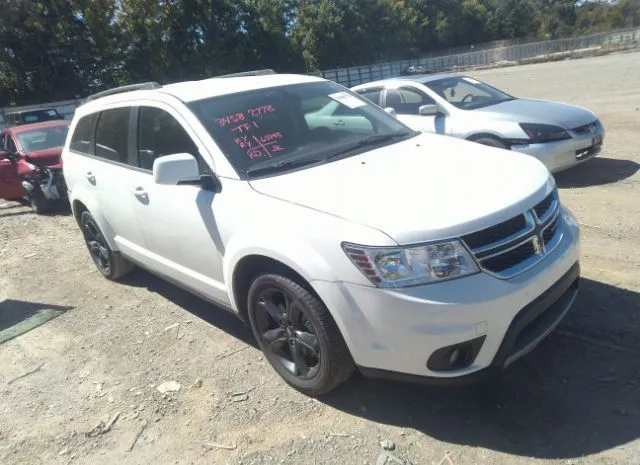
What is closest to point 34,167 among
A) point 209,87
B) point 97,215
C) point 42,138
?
point 42,138

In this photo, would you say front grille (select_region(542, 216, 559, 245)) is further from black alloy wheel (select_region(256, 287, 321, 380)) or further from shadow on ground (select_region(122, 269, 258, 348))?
shadow on ground (select_region(122, 269, 258, 348))

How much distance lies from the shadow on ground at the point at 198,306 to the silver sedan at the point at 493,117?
320 cm

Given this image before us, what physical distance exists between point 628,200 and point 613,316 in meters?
2.84

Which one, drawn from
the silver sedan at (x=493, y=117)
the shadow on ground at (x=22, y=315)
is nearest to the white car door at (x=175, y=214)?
the shadow on ground at (x=22, y=315)

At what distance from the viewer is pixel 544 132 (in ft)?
21.9

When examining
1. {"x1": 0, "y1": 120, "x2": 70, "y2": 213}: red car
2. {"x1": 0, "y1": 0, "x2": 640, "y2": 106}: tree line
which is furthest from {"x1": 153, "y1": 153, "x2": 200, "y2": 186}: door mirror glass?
{"x1": 0, "y1": 0, "x2": 640, "y2": 106}: tree line

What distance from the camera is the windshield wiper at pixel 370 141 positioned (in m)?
3.50

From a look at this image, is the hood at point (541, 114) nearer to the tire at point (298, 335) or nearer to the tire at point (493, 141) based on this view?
the tire at point (493, 141)

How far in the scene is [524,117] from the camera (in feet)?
22.6

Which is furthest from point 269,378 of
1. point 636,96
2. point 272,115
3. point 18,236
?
point 636,96

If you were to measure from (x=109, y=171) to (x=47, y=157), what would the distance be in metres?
5.74

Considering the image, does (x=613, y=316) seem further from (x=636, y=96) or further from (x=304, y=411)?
(x=636, y=96)

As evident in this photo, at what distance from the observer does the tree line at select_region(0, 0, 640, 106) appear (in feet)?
102

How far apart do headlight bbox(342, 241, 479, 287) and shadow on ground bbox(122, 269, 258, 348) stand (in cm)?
169
